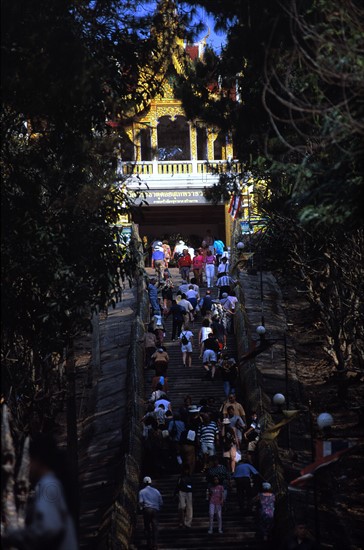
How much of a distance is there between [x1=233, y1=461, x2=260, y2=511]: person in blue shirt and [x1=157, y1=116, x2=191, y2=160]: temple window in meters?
30.6

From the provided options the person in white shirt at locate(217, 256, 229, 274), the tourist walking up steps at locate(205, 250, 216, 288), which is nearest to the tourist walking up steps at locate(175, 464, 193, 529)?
the person in white shirt at locate(217, 256, 229, 274)

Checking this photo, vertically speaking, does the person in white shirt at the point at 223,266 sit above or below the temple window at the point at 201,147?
below

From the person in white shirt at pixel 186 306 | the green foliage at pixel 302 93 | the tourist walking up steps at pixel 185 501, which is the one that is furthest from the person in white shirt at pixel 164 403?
the person in white shirt at pixel 186 306

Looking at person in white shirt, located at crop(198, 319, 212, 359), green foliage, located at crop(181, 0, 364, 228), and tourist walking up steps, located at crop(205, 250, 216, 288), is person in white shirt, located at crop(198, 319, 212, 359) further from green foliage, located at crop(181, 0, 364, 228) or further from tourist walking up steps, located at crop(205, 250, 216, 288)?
tourist walking up steps, located at crop(205, 250, 216, 288)

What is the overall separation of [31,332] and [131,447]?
4.88 meters

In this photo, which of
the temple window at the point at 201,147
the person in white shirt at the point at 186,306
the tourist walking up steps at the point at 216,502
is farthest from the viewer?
the temple window at the point at 201,147

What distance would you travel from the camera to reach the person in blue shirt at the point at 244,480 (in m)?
21.3

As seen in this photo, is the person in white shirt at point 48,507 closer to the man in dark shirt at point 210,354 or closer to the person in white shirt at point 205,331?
the man in dark shirt at point 210,354

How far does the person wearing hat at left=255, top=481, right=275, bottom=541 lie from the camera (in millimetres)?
20016

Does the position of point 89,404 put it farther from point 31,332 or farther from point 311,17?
point 311,17

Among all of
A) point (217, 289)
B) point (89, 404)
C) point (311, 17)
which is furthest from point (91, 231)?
point (217, 289)

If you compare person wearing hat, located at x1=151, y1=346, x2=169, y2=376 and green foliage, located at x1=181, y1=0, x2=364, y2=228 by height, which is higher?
green foliage, located at x1=181, y1=0, x2=364, y2=228

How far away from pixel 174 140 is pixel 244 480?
32132mm

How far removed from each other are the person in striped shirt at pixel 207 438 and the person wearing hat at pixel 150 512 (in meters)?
2.93
